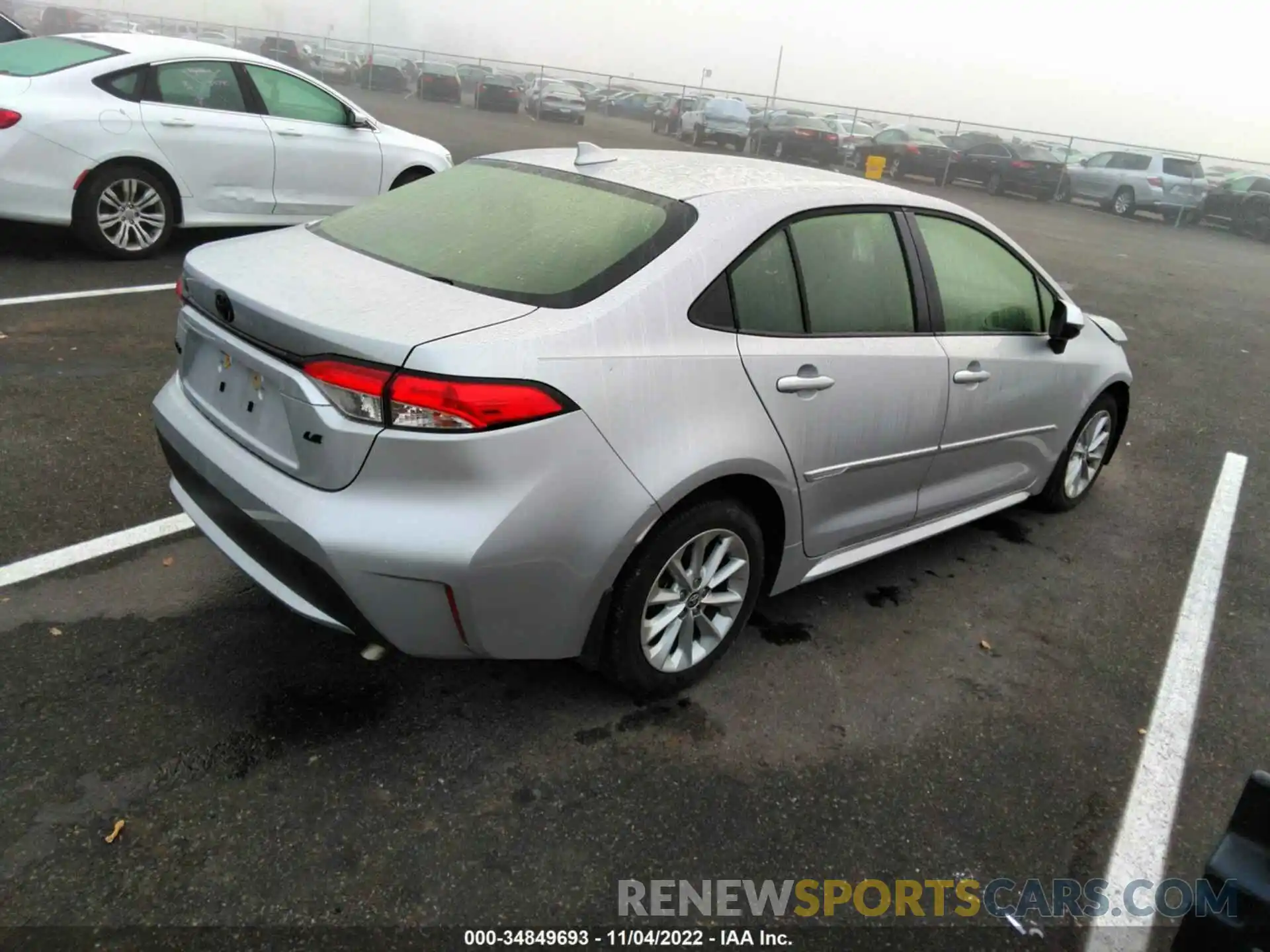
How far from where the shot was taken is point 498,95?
31.2 metres

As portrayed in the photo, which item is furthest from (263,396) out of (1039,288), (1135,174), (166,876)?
(1135,174)

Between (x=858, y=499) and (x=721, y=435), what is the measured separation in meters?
0.87

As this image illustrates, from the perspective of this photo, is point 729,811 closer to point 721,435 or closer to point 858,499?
point 721,435

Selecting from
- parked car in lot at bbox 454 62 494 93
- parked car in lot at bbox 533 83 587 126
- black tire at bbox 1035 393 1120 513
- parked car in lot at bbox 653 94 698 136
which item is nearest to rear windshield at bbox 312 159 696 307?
black tire at bbox 1035 393 1120 513

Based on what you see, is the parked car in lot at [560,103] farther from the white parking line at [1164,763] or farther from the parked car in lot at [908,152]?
the white parking line at [1164,763]

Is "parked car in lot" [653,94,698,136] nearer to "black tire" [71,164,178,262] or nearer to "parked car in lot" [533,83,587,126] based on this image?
"parked car in lot" [533,83,587,126]

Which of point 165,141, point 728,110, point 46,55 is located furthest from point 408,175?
point 728,110

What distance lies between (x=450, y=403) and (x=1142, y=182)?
26207mm

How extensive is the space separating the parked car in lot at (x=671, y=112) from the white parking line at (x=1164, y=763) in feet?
91.8

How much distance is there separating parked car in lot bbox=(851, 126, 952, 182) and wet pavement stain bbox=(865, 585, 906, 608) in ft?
81.1

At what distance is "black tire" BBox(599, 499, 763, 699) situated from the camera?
2.79 metres

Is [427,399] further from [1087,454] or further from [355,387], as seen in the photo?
[1087,454]

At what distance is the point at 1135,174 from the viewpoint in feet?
79.4

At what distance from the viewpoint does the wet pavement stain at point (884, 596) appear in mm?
3938
